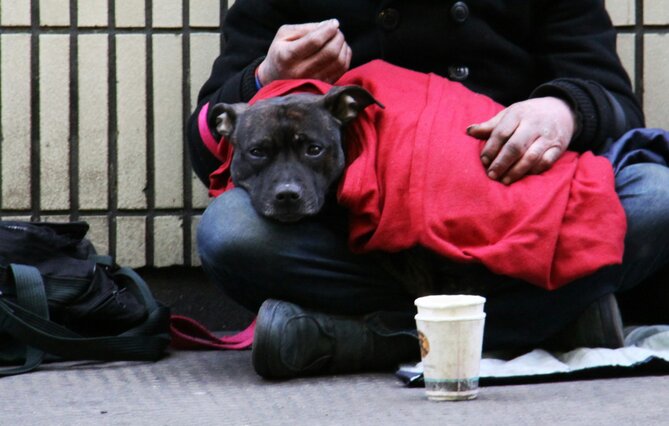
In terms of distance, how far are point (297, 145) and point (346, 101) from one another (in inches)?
5.6

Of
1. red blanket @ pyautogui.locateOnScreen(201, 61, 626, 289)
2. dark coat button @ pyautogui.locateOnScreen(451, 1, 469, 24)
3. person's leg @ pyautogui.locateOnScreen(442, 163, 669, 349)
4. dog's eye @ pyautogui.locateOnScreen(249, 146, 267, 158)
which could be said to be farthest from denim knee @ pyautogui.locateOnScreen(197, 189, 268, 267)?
dark coat button @ pyautogui.locateOnScreen(451, 1, 469, 24)

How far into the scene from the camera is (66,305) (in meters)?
2.92

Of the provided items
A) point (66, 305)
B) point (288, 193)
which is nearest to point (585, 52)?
point (288, 193)

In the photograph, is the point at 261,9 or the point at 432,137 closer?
the point at 432,137

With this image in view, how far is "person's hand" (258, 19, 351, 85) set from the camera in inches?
107

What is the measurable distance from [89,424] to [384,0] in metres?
1.28

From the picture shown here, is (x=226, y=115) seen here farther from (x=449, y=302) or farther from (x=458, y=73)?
(x=449, y=302)

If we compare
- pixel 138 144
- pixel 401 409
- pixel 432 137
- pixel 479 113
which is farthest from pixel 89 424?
pixel 138 144

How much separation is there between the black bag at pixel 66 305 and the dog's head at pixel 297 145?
0.54 meters

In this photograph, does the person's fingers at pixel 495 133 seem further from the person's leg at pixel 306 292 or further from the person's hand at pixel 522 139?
the person's leg at pixel 306 292

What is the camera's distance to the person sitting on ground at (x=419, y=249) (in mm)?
2648

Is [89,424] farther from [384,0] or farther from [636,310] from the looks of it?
[636,310]

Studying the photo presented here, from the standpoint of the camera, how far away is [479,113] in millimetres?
2727

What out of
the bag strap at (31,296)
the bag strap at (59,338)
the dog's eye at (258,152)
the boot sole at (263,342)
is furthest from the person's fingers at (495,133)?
the bag strap at (31,296)
